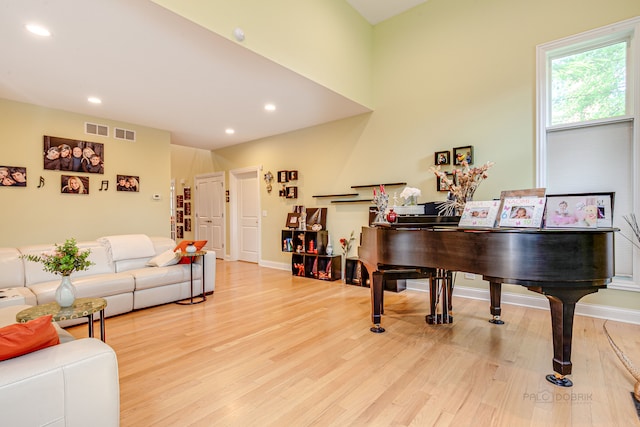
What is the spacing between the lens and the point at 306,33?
3582 millimetres

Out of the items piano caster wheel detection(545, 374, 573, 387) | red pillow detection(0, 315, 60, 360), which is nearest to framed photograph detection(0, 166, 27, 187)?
red pillow detection(0, 315, 60, 360)

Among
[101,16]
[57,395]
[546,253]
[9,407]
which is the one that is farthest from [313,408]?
[101,16]

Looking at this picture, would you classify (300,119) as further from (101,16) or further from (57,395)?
(57,395)

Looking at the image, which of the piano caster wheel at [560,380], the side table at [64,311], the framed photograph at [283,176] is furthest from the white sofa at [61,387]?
the framed photograph at [283,176]

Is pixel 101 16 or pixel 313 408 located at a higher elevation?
pixel 101 16

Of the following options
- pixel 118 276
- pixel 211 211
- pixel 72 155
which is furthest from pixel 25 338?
pixel 211 211

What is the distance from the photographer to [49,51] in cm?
290

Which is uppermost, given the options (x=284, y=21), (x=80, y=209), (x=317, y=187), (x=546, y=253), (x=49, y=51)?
(x=284, y=21)

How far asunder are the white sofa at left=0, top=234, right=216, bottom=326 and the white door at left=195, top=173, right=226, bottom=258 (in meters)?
2.92

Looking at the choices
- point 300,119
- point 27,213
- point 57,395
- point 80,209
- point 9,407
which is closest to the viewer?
point 9,407

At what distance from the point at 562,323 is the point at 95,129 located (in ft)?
20.5

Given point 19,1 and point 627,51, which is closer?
point 19,1

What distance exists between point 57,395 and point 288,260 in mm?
4843

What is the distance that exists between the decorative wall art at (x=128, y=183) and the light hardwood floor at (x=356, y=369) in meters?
2.63
